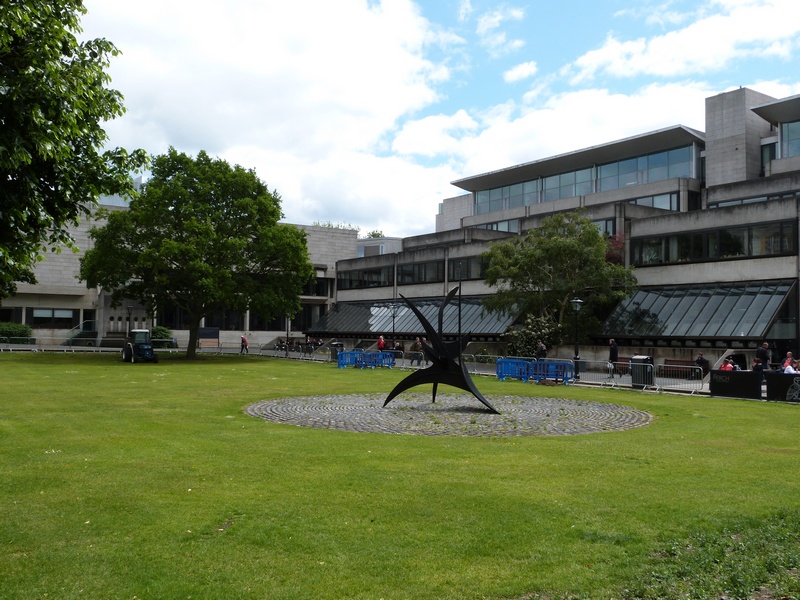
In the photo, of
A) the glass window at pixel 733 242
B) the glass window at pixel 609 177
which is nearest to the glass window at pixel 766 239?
the glass window at pixel 733 242

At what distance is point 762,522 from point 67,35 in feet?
35.2

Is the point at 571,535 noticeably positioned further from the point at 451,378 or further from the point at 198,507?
Answer: the point at 451,378

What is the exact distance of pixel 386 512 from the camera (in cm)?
851

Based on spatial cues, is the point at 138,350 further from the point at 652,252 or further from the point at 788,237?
the point at 788,237

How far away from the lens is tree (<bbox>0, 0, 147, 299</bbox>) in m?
8.17

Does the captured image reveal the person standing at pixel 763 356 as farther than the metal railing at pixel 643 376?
Yes

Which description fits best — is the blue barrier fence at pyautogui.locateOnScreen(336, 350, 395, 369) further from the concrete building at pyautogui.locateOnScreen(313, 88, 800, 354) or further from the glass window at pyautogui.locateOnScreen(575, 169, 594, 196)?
the glass window at pyautogui.locateOnScreen(575, 169, 594, 196)

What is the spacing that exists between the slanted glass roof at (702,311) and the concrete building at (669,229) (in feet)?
0.25

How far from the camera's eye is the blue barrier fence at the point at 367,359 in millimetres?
40531

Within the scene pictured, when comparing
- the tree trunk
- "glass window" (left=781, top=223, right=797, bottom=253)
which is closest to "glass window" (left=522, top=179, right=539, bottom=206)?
"glass window" (left=781, top=223, right=797, bottom=253)

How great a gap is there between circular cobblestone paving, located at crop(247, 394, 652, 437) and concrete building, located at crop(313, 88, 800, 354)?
694 inches

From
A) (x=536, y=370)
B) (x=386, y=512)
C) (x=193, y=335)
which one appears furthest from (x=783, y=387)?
(x=193, y=335)

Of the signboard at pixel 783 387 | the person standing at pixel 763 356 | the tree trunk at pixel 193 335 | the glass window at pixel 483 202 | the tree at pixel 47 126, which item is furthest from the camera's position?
the glass window at pixel 483 202

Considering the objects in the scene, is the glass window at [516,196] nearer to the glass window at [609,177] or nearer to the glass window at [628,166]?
the glass window at [609,177]
